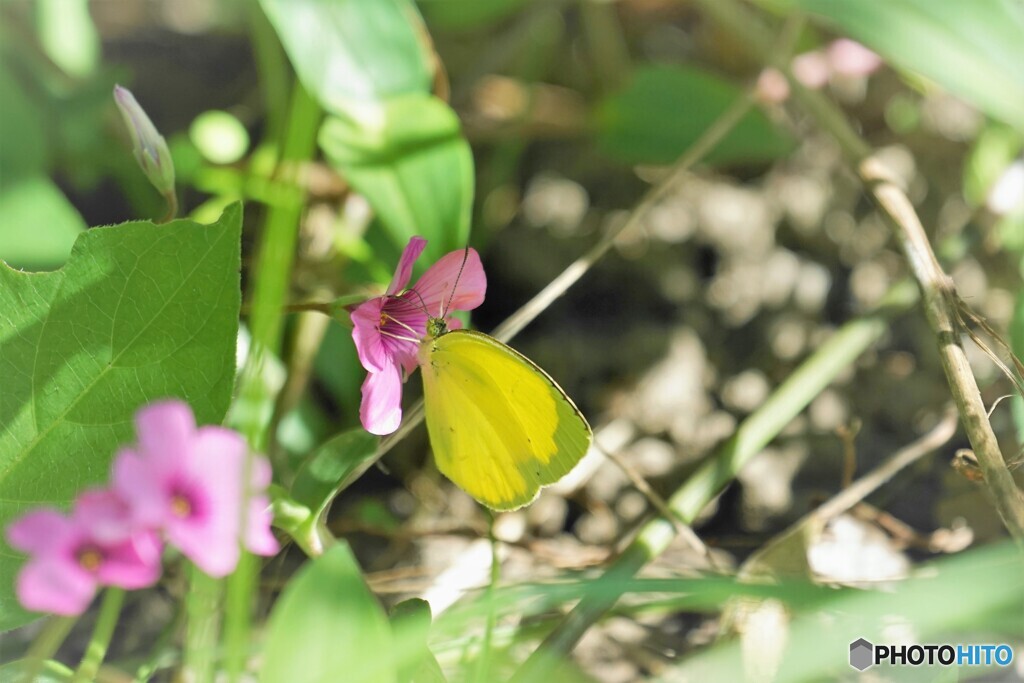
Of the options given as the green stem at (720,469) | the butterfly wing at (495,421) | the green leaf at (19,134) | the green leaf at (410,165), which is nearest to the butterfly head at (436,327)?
the butterfly wing at (495,421)

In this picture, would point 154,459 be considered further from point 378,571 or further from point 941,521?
point 941,521

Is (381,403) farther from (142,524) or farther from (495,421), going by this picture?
(142,524)

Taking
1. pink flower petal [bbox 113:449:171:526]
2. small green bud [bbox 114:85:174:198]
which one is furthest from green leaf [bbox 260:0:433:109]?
pink flower petal [bbox 113:449:171:526]

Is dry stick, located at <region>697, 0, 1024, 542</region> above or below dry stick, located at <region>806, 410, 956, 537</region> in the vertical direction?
above

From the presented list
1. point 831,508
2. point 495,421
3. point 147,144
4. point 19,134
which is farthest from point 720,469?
point 19,134

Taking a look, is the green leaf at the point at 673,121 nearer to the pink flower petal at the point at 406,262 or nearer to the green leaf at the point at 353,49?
the green leaf at the point at 353,49

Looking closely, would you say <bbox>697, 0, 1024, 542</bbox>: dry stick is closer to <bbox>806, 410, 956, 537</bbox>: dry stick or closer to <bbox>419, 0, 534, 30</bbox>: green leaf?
<bbox>806, 410, 956, 537</bbox>: dry stick

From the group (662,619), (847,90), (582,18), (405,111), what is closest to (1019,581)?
(662,619)

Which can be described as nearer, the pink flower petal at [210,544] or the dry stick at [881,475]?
the pink flower petal at [210,544]
